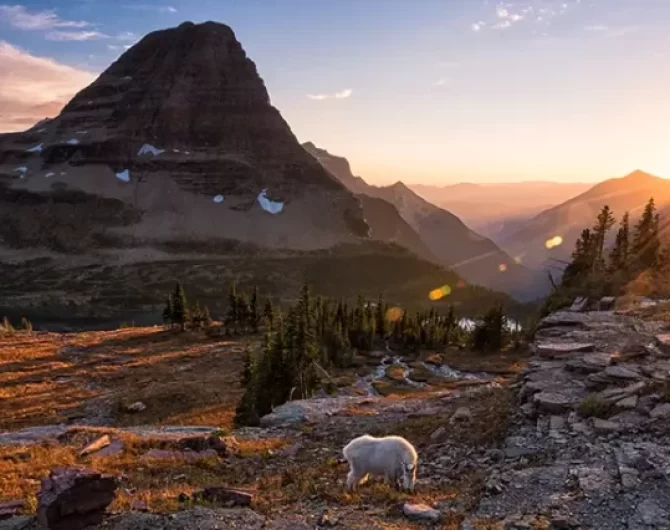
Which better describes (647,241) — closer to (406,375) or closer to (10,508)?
(406,375)

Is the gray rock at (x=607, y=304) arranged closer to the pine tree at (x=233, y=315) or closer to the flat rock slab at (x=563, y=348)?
the flat rock slab at (x=563, y=348)

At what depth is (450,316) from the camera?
107 metres

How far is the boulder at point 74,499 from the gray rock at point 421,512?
649 cm

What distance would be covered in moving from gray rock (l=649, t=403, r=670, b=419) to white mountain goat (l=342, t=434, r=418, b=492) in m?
7.19

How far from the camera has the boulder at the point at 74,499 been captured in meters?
10.8

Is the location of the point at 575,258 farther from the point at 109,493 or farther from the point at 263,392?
the point at 109,493

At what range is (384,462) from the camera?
1330 centimetres

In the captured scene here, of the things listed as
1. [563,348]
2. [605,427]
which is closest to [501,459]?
[605,427]

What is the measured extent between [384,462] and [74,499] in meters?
7.07

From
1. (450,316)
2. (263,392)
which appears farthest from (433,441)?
(450,316)

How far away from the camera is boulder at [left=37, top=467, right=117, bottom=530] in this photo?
1078cm

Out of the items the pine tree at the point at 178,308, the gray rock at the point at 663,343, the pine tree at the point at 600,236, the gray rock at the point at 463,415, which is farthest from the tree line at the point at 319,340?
the pine tree at the point at 178,308

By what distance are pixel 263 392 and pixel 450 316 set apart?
69369mm

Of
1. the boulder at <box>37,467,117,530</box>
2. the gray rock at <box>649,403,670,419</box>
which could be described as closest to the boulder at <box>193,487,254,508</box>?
the boulder at <box>37,467,117,530</box>
